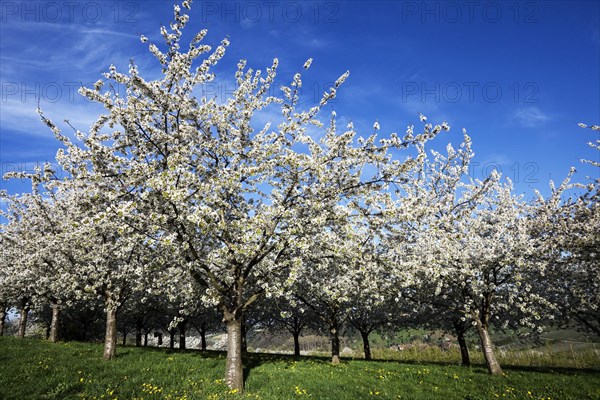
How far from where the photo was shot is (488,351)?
1923 cm

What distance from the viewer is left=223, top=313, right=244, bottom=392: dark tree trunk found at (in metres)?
12.6

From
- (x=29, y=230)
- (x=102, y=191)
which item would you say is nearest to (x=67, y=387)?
(x=102, y=191)

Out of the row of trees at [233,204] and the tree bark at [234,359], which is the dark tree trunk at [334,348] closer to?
the row of trees at [233,204]

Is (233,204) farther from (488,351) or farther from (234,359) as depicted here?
(488,351)

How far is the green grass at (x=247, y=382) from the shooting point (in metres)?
11.2

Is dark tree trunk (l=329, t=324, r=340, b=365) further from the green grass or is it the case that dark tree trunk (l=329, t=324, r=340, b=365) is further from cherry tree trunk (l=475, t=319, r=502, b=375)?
cherry tree trunk (l=475, t=319, r=502, b=375)

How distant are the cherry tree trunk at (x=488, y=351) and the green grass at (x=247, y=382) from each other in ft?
2.70

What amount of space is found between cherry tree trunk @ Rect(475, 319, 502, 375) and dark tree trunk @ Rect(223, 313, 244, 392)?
14.7m

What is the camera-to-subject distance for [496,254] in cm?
1909

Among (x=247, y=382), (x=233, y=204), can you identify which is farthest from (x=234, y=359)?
(x=233, y=204)

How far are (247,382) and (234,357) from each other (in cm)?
173

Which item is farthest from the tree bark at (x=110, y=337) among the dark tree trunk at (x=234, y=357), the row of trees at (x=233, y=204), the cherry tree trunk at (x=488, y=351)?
the cherry tree trunk at (x=488, y=351)

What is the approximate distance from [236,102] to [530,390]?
1772cm

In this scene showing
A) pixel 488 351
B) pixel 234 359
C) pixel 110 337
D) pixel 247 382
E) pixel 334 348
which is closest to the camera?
pixel 234 359
